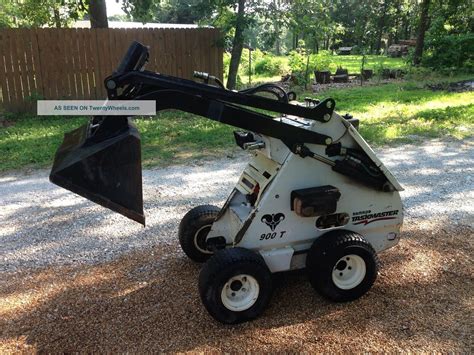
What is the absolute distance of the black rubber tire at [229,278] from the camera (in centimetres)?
307

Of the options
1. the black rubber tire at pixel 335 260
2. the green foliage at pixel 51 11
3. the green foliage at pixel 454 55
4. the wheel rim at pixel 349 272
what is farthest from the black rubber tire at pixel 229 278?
the green foliage at pixel 454 55

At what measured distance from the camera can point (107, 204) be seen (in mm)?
2861

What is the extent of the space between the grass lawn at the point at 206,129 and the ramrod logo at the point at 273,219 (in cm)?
419

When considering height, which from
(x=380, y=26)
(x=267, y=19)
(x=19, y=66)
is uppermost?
(x=380, y=26)

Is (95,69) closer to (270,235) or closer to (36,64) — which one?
(36,64)

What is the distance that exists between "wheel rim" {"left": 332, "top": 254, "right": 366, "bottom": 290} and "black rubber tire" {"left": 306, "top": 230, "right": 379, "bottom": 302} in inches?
1.0

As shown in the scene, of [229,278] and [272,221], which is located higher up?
[272,221]

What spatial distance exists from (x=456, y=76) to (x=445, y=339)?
1725cm

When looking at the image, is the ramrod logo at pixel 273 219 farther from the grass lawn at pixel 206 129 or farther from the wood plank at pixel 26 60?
the wood plank at pixel 26 60

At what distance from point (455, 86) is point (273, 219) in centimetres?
1384

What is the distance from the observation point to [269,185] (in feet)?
11.1

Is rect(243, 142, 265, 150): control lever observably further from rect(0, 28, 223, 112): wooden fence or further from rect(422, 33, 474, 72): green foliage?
rect(422, 33, 474, 72): green foliage

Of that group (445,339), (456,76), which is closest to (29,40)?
(445,339)

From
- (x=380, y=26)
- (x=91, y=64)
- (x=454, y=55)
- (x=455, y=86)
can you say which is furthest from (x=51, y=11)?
(x=380, y=26)
